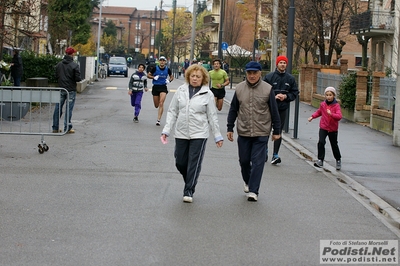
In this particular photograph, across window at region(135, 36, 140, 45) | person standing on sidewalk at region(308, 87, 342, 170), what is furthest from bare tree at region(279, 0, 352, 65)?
window at region(135, 36, 140, 45)

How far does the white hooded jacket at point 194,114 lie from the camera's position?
9.33 m

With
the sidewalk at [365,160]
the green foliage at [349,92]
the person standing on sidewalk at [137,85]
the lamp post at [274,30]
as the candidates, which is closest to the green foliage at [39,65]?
the lamp post at [274,30]

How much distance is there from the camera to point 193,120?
934 cm

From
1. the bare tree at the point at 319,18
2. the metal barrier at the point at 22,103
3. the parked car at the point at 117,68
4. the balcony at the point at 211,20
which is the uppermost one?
the balcony at the point at 211,20

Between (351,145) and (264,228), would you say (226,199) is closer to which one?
(264,228)

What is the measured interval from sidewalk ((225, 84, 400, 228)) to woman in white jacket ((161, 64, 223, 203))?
237cm

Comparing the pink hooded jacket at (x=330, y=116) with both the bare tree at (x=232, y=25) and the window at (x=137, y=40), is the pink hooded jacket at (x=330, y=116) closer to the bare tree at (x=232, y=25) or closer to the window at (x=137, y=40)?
the bare tree at (x=232, y=25)

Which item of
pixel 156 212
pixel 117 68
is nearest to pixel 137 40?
pixel 117 68

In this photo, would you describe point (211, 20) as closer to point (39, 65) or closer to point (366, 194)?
point (39, 65)

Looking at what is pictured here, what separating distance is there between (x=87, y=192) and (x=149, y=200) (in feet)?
3.03

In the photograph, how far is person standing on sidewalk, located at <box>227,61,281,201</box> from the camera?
9.64m

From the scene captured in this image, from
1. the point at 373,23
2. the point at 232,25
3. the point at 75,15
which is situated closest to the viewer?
the point at 373,23

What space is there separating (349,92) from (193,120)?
1683 centimetres

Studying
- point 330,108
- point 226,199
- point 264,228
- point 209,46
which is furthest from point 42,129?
point 209,46
